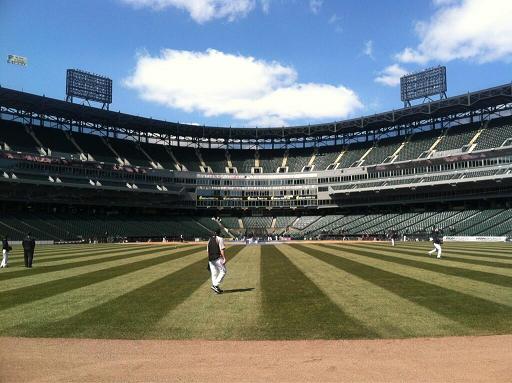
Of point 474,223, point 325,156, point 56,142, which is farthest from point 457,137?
point 56,142

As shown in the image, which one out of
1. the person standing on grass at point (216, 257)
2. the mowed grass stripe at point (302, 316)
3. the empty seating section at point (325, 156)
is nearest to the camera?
the mowed grass stripe at point (302, 316)

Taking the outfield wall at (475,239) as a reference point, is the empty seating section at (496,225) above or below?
above

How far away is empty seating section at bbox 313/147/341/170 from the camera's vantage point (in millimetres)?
96500

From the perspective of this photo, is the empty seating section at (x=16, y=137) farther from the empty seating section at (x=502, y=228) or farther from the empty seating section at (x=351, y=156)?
the empty seating section at (x=502, y=228)

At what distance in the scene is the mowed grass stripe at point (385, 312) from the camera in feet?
30.7

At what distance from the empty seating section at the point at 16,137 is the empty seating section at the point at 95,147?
956 centimetres

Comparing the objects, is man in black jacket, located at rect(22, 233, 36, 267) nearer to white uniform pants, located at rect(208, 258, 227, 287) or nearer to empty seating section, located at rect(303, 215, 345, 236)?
white uniform pants, located at rect(208, 258, 227, 287)

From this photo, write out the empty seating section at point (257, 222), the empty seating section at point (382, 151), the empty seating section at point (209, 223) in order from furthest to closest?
the empty seating section at point (257, 222) < the empty seating section at point (209, 223) < the empty seating section at point (382, 151)

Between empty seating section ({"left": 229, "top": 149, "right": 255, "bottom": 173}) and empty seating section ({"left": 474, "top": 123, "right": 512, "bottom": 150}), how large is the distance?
47.5m

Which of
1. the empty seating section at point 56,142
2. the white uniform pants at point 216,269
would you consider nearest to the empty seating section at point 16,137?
the empty seating section at point 56,142

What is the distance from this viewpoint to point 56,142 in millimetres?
80312

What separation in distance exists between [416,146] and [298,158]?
27.2 metres

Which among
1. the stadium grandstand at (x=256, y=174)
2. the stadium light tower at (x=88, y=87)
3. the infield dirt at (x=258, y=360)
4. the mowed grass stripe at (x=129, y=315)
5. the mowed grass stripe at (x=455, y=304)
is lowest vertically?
the infield dirt at (x=258, y=360)

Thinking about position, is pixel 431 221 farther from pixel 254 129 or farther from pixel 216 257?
pixel 216 257
